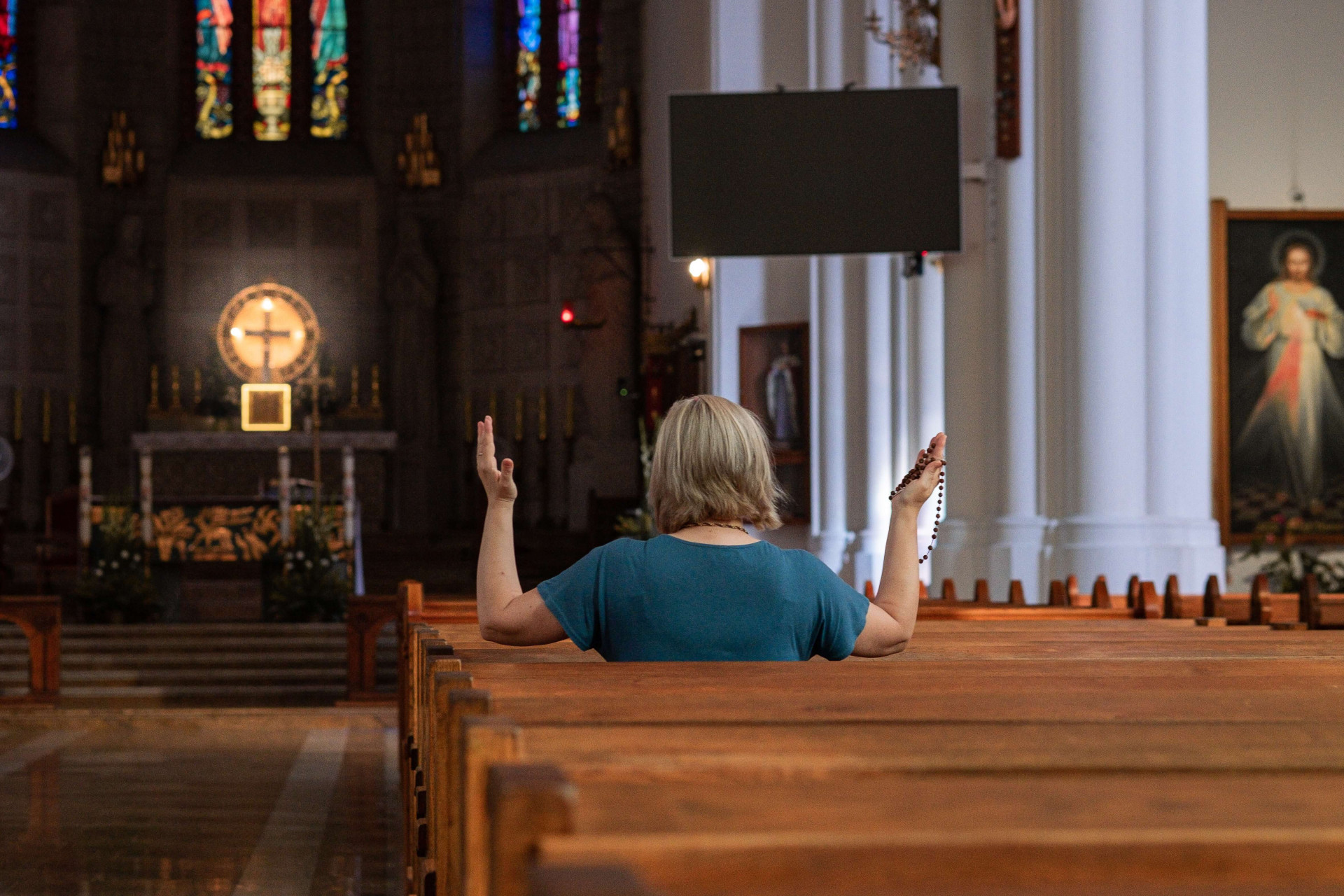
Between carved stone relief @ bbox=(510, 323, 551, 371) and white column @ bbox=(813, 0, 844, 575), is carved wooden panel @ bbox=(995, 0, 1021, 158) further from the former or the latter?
carved stone relief @ bbox=(510, 323, 551, 371)

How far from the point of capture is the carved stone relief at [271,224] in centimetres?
2059

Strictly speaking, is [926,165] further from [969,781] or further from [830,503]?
[969,781]

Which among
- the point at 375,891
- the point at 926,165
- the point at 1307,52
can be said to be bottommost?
the point at 375,891

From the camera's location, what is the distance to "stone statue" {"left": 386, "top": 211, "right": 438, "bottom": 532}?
20.1 metres

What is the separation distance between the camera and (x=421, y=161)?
66.6 ft

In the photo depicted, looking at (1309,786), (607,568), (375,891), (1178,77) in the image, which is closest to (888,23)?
(1178,77)

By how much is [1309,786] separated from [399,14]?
20.6 m

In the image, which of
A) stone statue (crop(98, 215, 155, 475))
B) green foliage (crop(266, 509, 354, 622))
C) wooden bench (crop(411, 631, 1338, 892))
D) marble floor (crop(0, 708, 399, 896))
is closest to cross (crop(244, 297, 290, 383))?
stone statue (crop(98, 215, 155, 475))

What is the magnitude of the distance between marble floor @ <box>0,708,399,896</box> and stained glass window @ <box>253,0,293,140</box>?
1280 centimetres

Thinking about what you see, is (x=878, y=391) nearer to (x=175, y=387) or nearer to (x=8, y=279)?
(x=175, y=387)

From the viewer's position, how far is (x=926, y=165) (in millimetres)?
8445

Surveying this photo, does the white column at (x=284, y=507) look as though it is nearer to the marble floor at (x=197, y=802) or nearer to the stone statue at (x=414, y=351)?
the marble floor at (x=197, y=802)

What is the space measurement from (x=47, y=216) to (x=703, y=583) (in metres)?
18.6

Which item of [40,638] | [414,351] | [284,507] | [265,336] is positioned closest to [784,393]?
[284,507]
